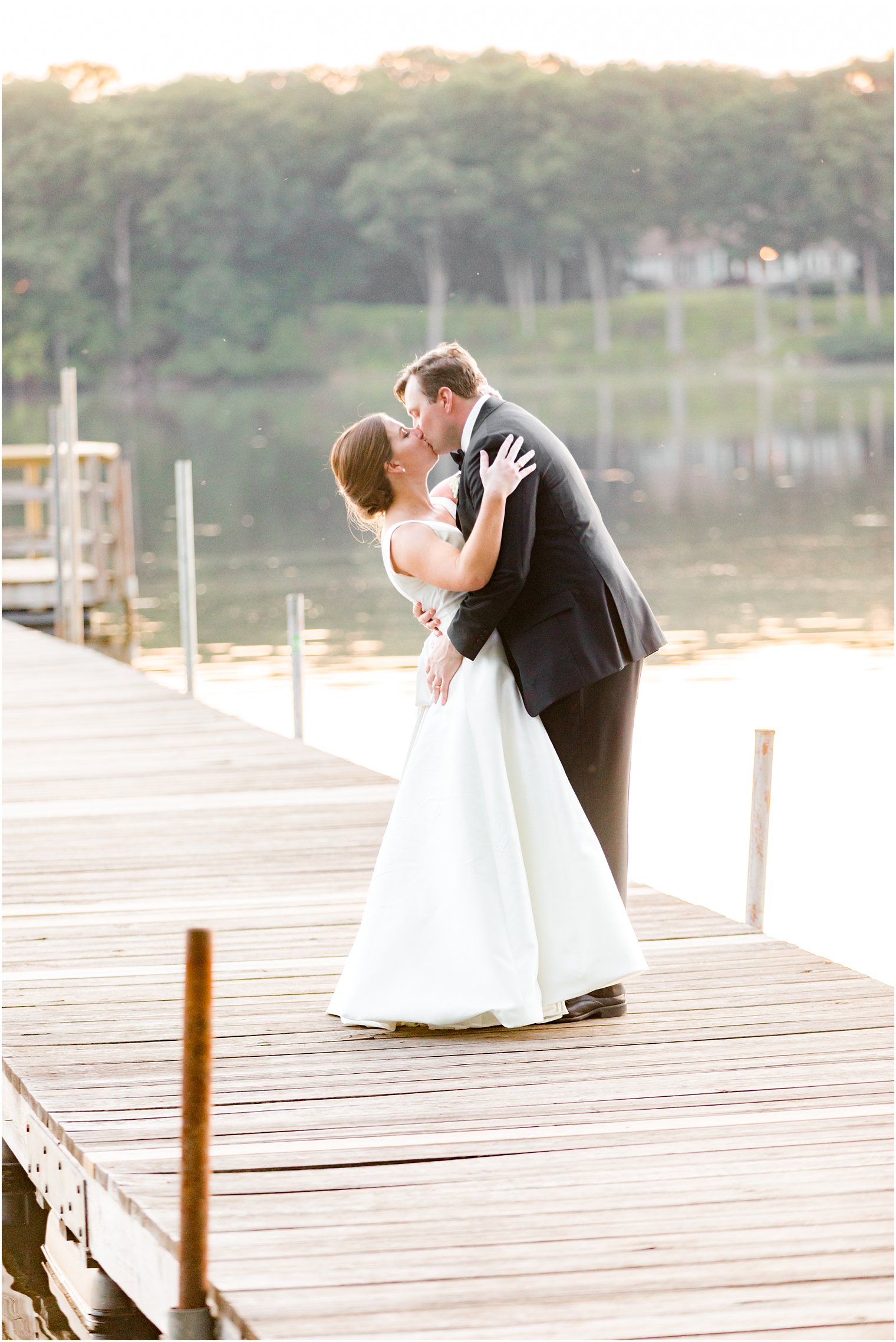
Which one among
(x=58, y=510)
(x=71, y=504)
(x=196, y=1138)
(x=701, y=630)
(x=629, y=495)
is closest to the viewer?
(x=196, y=1138)

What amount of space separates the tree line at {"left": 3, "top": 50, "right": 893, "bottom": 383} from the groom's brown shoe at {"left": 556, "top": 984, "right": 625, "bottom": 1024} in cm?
5864

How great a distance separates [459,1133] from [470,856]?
667 mm

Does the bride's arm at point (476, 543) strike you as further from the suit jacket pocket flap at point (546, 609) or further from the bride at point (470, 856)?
the suit jacket pocket flap at point (546, 609)

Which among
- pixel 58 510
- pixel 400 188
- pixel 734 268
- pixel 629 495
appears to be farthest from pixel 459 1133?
pixel 734 268

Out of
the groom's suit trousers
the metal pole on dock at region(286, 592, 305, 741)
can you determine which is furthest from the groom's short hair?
the metal pole on dock at region(286, 592, 305, 741)

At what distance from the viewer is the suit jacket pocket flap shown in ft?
13.3

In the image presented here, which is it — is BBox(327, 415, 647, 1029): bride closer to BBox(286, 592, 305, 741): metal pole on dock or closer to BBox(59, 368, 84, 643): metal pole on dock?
BBox(286, 592, 305, 741): metal pole on dock

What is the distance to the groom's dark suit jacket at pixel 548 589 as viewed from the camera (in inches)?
157

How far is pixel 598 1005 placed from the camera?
427 cm

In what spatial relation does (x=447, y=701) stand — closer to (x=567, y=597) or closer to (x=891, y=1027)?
(x=567, y=597)

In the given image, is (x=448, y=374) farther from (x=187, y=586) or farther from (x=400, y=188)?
(x=400, y=188)

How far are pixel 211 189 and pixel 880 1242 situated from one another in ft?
217

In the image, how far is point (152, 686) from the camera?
36.3ft

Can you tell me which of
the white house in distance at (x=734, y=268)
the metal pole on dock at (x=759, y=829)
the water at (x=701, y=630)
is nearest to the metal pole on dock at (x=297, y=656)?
the water at (x=701, y=630)
